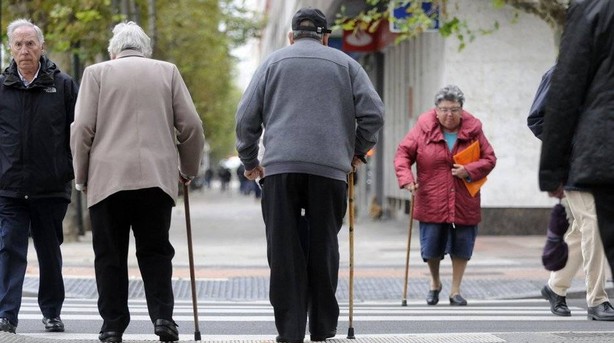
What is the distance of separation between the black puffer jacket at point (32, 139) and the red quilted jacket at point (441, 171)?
357cm

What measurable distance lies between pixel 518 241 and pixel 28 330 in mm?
12405

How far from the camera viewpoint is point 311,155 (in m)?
7.30

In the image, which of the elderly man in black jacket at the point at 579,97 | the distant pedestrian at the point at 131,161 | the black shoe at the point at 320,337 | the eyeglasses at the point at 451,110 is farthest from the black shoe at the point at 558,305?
the elderly man in black jacket at the point at 579,97

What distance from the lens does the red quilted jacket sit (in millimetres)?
11219

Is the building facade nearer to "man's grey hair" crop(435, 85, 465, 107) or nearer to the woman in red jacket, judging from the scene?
the woman in red jacket

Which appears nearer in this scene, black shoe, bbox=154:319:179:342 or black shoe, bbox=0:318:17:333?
black shoe, bbox=154:319:179:342

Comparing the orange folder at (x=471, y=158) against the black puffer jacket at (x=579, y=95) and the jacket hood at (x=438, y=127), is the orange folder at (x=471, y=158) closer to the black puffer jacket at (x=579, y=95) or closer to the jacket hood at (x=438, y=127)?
the jacket hood at (x=438, y=127)

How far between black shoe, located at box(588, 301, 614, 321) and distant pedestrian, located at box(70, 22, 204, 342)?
3.52 meters

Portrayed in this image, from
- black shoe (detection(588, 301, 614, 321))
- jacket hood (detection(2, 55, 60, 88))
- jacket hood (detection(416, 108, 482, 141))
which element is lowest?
black shoe (detection(588, 301, 614, 321))

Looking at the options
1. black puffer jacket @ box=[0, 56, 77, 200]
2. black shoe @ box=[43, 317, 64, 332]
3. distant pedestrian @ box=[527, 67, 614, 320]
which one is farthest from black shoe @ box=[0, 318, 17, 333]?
distant pedestrian @ box=[527, 67, 614, 320]

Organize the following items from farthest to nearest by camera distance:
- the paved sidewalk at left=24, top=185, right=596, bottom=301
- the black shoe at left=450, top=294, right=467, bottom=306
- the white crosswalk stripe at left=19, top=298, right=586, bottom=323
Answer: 1. the paved sidewalk at left=24, top=185, right=596, bottom=301
2. the black shoe at left=450, top=294, right=467, bottom=306
3. the white crosswalk stripe at left=19, top=298, right=586, bottom=323

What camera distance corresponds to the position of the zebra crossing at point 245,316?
355 inches

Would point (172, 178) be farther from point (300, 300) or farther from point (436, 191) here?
point (436, 191)

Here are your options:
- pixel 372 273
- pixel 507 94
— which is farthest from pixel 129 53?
pixel 507 94
